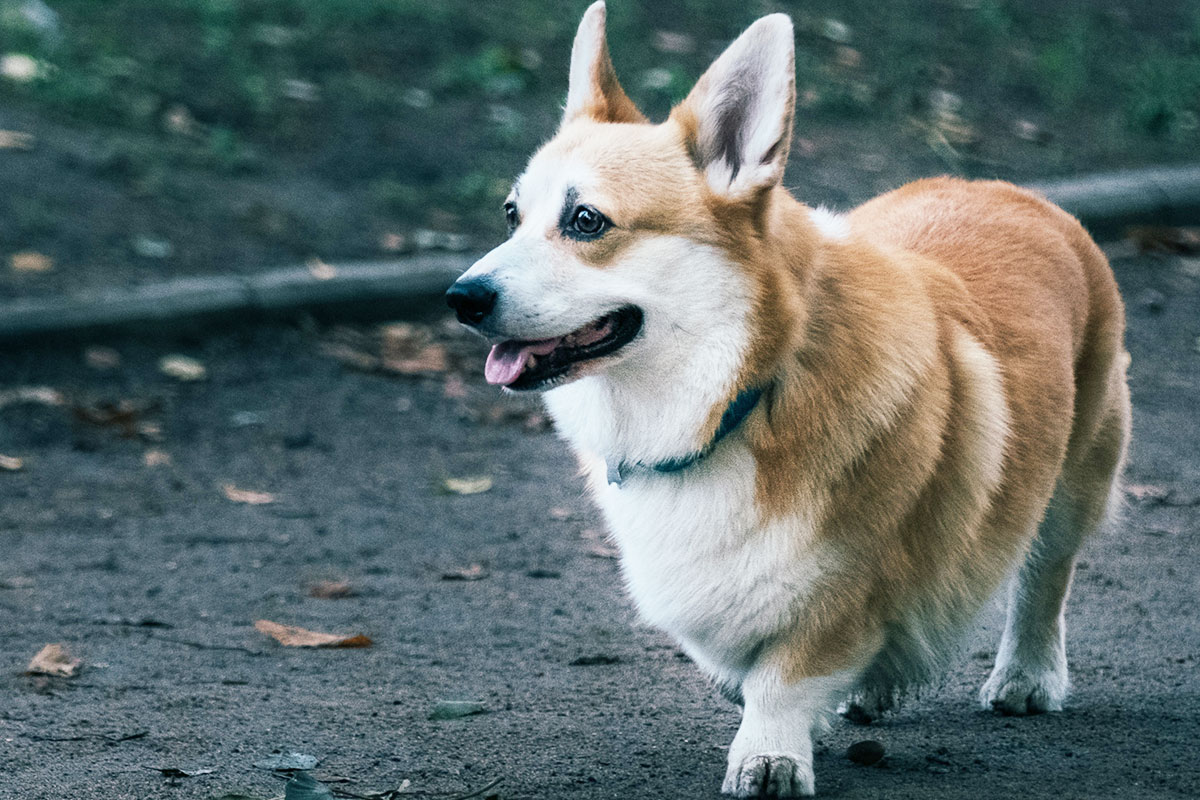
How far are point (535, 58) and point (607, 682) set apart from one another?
18.1ft

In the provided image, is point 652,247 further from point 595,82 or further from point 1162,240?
point 1162,240

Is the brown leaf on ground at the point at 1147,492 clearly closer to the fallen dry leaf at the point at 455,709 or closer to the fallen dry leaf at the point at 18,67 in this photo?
the fallen dry leaf at the point at 455,709

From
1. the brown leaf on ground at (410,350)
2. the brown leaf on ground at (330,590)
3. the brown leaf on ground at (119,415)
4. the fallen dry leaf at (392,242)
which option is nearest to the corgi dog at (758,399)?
the brown leaf on ground at (330,590)

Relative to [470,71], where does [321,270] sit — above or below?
below

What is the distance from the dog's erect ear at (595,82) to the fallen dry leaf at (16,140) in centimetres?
440

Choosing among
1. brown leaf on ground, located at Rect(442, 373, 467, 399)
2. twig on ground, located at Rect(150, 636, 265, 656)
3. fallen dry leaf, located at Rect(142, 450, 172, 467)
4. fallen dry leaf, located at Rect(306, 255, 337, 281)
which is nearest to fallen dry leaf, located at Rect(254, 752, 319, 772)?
twig on ground, located at Rect(150, 636, 265, 656)

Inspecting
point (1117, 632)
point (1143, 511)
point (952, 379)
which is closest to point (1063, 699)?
point (1117, 632)

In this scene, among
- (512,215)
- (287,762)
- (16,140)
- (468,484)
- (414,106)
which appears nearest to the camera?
(287,762)

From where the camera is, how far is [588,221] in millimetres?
2691

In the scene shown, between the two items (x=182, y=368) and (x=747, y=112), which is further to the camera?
(x=182, y=368)

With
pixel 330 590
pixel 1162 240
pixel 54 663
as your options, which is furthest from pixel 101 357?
pixel 1162 240

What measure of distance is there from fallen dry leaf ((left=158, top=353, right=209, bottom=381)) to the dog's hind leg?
343 centimetres

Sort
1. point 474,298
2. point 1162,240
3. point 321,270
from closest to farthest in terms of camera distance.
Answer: point 474,298 → point 321,270 → point 1162,240

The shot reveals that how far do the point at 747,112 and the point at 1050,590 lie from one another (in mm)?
1479
